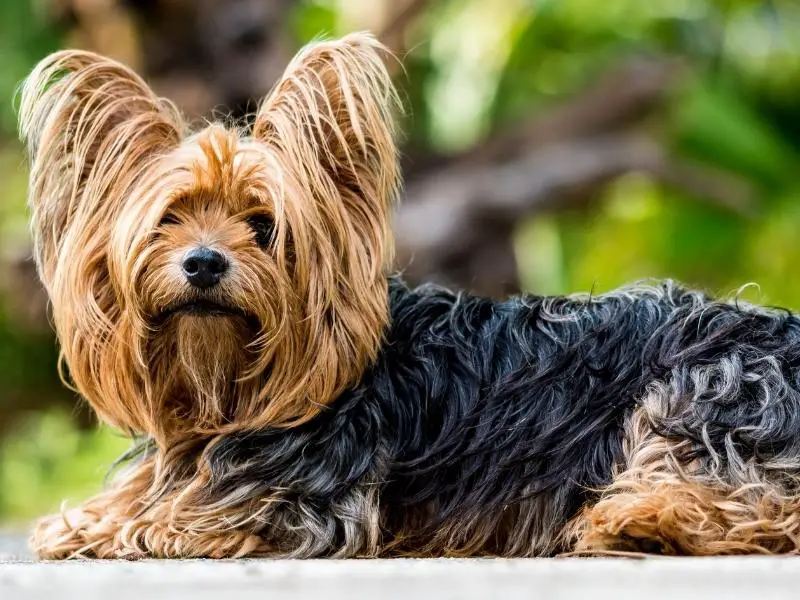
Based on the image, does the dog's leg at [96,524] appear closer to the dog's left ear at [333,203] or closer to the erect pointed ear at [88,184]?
the erect pointed ear at [88,184]

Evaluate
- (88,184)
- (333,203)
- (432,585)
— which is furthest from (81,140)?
(432,585)

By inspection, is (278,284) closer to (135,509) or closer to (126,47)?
(135,509)

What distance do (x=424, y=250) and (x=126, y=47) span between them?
3.50 m

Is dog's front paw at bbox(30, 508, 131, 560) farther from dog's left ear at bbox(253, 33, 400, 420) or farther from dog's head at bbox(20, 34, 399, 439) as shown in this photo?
dog's left ear at bbox(253, 33, 400, 420)

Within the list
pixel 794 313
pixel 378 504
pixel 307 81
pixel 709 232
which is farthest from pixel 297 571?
pixel 709 232

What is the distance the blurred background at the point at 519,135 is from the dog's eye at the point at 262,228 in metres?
6.80

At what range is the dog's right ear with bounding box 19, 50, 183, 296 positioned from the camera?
4621 millimetres

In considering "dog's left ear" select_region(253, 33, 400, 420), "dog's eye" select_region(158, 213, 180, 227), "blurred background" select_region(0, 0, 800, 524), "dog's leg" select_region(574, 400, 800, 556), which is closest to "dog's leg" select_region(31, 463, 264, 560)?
"dog's left ear" select_region(253, 33, 400, 420)

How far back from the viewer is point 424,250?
509 inches

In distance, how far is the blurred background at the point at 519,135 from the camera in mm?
12055

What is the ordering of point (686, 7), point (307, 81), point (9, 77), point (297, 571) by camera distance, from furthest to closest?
point (686, 7)
point (9, 77)
point (307, 81)
point (297, 571)

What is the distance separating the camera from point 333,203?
15.1ft

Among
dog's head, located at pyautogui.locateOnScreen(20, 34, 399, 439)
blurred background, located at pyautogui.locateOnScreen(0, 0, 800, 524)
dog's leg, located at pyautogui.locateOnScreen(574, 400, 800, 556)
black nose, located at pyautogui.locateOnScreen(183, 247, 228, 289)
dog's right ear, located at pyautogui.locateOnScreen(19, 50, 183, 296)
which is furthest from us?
blurred background, located at pyautogui.locateOnScreen(0, 0, 800, 524)

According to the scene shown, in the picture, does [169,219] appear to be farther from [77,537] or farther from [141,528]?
[77,537]
